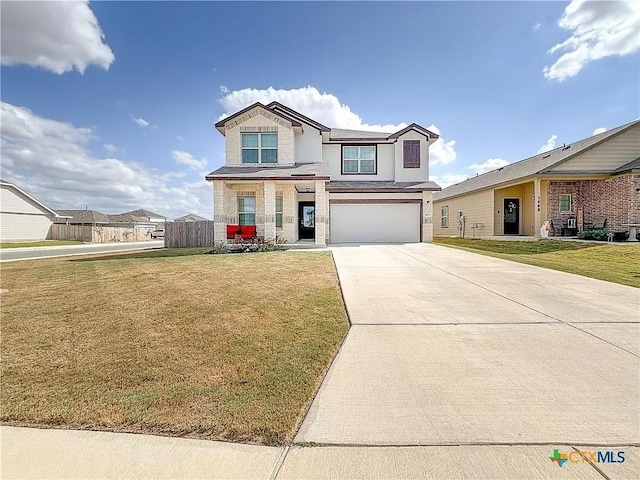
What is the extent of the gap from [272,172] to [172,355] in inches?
501

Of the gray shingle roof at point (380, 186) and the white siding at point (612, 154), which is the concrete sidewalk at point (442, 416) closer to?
the gray shingle roof at point (380, 186)

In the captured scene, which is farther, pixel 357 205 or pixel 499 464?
pixel 357 205

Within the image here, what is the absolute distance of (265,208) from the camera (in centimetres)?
1513

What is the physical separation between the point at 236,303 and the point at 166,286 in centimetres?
243

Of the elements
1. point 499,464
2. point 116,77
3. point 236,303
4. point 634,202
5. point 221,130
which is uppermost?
point 116,77

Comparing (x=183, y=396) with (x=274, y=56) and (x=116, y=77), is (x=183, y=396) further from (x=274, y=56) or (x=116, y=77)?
(x=116, y=77)

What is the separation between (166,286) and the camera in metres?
6.89

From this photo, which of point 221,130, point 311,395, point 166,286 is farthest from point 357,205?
point 311,395

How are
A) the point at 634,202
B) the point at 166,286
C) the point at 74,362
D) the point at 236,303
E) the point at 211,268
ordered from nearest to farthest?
the point at 74,362 → the point at 236,303 → the point at 166,286 → the point at 211,268 → the point at 634,202

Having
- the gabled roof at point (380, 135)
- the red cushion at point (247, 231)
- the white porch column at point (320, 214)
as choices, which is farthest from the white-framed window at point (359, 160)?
the red cushion at point (247, 231)

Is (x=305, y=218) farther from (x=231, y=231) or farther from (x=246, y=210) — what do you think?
(x=231, y=231)

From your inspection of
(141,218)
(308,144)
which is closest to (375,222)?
(308,144)

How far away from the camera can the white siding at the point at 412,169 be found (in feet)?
62.2

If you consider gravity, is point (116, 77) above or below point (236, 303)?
above
